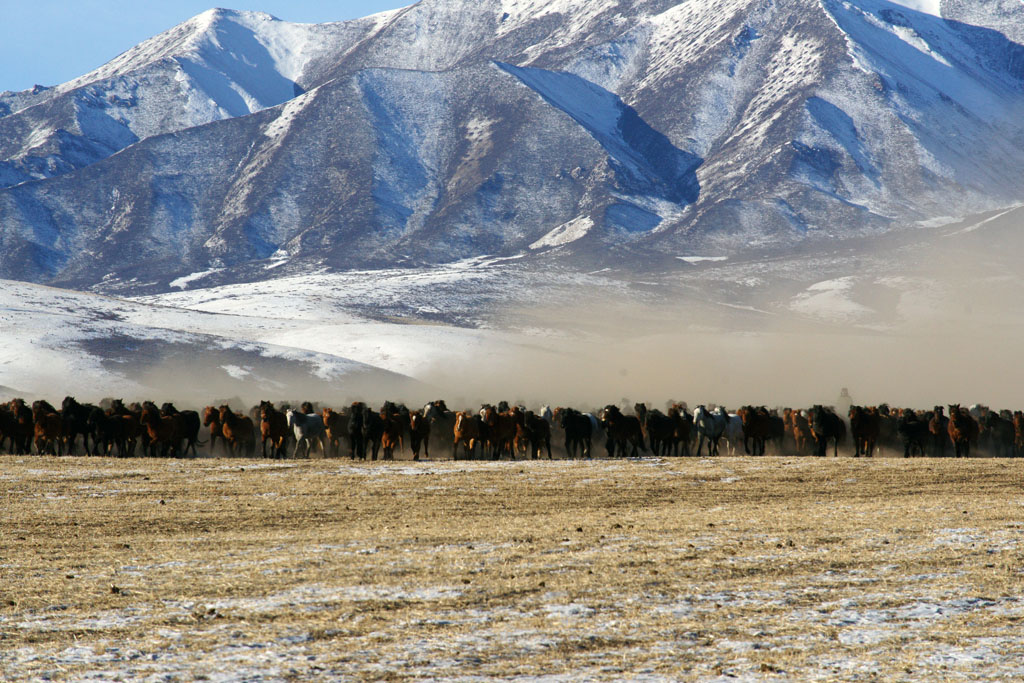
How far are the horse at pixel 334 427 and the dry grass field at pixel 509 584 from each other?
1363 cm

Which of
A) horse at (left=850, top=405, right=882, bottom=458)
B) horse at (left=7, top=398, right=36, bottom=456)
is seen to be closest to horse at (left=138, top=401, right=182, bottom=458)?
horse at (left=7, top=398, right=36, bottom=456)

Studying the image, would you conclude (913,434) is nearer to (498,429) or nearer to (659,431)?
(659,431)

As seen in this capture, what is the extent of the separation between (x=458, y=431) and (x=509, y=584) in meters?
23.2

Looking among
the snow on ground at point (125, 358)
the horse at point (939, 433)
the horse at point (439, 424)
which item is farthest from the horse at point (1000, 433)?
the snow on ground at point (125, 358)

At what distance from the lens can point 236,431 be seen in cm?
4069

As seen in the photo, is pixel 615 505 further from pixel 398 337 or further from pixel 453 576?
pixel 398 337

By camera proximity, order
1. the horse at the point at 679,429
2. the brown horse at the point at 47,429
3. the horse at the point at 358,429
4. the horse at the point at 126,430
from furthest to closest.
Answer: the horse at the point at 679,429 < the horse at the point at 126,430 < the brown horse at the point at 47,429 < the horse at the point at 358,429

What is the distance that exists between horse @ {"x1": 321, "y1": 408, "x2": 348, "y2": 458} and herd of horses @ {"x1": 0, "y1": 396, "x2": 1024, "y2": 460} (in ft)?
0.16

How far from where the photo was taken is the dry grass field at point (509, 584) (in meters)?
11.6

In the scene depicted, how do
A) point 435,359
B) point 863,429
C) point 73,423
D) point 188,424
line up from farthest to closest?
point 435,359 → point 863,429 → point 188,424 → point 73,423

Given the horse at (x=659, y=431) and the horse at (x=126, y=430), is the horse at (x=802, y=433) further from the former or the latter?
the horse at (x=126, y=430)

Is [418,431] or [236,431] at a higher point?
[418,431]

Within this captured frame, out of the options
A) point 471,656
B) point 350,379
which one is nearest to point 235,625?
point 471,656

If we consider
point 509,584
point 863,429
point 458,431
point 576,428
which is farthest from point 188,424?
point 509,584
